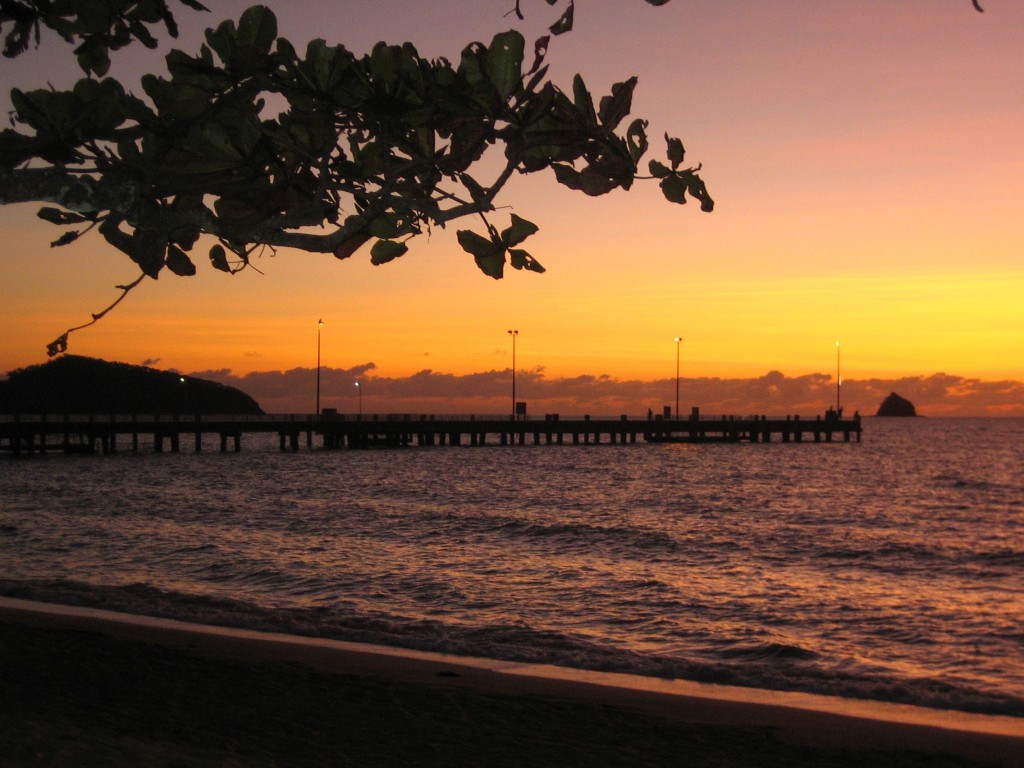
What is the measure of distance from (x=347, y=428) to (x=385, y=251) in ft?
259

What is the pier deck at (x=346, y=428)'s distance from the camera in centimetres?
6969

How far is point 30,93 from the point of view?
4.05 meters

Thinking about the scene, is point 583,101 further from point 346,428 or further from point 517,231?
point 346,428

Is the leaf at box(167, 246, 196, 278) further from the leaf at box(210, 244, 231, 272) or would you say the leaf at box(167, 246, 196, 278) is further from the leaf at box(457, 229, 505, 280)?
the leaf at box(457, 229, 505, 280)

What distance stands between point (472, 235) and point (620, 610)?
41.7 ft

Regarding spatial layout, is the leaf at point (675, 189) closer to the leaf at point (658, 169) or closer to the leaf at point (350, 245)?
the leaf at point (658, 169)

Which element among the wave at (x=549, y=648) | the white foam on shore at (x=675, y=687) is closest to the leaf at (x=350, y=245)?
the white foam on shore at (x=675, y=687)

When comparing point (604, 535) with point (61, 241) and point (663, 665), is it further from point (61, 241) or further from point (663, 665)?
point (61, 241)

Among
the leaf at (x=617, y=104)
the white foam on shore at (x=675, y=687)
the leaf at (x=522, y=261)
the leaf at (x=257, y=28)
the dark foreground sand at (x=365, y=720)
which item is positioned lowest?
the white foam on shore at (x=675, y=687)

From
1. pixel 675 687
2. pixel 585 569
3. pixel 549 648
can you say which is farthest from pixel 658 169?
pixel 585 569

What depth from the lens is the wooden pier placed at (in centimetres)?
6969

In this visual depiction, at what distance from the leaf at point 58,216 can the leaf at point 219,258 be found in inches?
30.3

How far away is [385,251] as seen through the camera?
15.4 feet

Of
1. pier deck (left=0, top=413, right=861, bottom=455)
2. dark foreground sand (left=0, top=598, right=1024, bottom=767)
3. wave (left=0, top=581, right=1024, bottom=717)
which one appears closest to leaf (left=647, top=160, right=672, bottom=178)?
dark foreground sand (left=0, top=598, right=1024, bottom=767)
